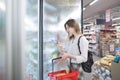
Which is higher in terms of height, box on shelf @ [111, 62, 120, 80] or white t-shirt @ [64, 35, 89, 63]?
white t-shirt @ [64, 35, 89, 63]

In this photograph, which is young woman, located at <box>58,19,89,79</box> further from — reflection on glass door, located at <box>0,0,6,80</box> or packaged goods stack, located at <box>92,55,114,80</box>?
reflection on glass door, located at <box>0,0,6,80</box>

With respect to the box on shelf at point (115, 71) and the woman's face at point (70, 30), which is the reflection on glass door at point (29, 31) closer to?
the woman's face at point (70, 30)

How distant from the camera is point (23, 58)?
658 millimetres

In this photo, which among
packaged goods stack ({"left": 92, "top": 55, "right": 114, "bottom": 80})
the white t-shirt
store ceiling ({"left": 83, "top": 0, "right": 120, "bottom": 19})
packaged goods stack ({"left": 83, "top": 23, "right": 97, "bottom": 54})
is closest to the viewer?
the white t-shirt

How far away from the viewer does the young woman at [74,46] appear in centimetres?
236

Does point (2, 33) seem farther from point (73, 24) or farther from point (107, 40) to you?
point (107, 40)

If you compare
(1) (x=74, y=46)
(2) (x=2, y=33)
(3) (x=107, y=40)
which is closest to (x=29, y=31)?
(2) (x=2, y=33)

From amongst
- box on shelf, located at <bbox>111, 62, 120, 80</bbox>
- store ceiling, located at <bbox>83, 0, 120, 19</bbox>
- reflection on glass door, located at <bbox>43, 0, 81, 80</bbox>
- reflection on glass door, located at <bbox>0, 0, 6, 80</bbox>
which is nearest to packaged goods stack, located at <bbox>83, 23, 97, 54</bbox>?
store ceiling, located at <bbox>83, 0, 120, 19</bbox>

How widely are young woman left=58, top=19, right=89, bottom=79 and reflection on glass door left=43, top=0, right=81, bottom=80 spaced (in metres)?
0.12

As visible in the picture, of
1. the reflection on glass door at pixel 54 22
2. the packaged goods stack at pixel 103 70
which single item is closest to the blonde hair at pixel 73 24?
the reflection on glass door at pixel 54 22

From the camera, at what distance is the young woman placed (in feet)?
7.75

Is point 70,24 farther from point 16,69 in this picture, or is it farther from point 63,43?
point 16,69

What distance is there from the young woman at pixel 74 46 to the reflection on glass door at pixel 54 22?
0.41 feet

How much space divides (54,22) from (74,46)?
436 mm
